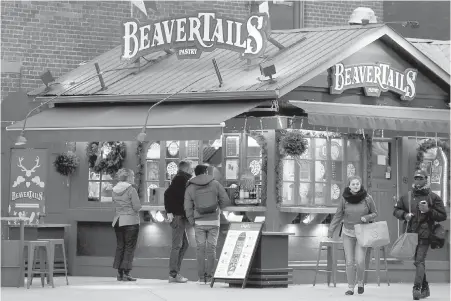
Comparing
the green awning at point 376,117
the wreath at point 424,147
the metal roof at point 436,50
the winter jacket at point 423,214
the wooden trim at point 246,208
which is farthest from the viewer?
the metal roof at point 436,50

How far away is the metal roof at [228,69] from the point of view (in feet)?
62.8

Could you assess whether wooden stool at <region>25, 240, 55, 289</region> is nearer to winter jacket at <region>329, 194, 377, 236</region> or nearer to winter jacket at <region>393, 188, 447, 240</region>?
winter jacket at <region>329, 194, 377, 236</region>

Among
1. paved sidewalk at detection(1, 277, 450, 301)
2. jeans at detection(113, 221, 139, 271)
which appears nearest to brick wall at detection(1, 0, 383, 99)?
jeans at detection(113, 221, 139, 271)

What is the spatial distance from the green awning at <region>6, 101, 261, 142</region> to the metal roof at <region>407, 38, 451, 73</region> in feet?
18.7

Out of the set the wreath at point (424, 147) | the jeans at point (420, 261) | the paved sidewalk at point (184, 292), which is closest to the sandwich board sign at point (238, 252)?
the paved sidewalk at point (184, 292)

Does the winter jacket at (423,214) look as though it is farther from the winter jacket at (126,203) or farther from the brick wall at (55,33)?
the brick wall at (55,33)

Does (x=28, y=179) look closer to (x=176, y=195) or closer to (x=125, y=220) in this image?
(x=125, y=220)

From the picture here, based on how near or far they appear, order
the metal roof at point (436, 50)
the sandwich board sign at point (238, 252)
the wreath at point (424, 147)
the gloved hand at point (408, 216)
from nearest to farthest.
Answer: the gloved hand at point (408, 216), the sandwich board sign at point (238, 252), the wreath at point (424, 147), the metal roof at point (436, 50)

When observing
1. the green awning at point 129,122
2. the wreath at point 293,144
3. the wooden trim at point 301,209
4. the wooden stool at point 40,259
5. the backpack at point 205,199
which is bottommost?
the wooden stool at point 40,259

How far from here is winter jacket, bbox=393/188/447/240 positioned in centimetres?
1598

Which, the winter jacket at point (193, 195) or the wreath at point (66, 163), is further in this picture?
Answer: the wreath at point (66, 163)

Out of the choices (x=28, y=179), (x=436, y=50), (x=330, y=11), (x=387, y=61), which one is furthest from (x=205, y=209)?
(x=330, y=11)

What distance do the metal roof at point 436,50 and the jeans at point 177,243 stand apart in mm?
7192

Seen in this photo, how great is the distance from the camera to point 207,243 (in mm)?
18109
